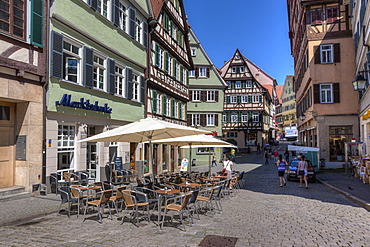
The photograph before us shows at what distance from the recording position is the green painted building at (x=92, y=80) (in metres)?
11.7

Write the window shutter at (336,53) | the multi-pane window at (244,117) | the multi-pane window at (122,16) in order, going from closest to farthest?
1. the multi-pane window at (122,16)
2. the window shutter at (336,53)
3. the multi-pane window at (244,117)

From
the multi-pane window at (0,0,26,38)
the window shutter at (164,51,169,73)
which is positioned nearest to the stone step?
the multi-pane window at (0,0,26,38)

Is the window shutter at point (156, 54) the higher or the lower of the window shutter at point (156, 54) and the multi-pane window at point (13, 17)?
the higher

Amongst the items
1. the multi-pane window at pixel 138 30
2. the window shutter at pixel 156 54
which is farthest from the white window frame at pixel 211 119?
the multi-pane window at pixel 138 30

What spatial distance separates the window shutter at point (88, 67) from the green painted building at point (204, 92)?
898 inches

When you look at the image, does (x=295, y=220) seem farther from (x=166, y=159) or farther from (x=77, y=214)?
(x=166, y=159)

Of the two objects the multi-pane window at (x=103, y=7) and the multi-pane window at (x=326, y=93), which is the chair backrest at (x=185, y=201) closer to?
the multi-pane window at (x=103, y=7)

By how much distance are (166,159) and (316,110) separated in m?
12.0

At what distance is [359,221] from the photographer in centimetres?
832

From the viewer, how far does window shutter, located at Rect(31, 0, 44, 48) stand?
10633 mm

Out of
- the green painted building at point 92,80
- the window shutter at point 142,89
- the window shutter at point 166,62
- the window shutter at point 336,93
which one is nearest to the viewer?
the green painted building at point 92,80

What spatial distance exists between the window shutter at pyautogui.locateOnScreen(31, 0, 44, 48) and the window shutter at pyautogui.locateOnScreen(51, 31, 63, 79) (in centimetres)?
47

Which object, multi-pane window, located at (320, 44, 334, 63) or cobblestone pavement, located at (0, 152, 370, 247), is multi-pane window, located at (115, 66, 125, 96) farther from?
multi-pane window, located at (320, 44, 334, 63)

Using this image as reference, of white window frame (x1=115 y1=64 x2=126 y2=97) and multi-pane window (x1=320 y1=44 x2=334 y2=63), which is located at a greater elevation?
multi-pane window (x1=320 y1=44 x2=334 y2=63)
